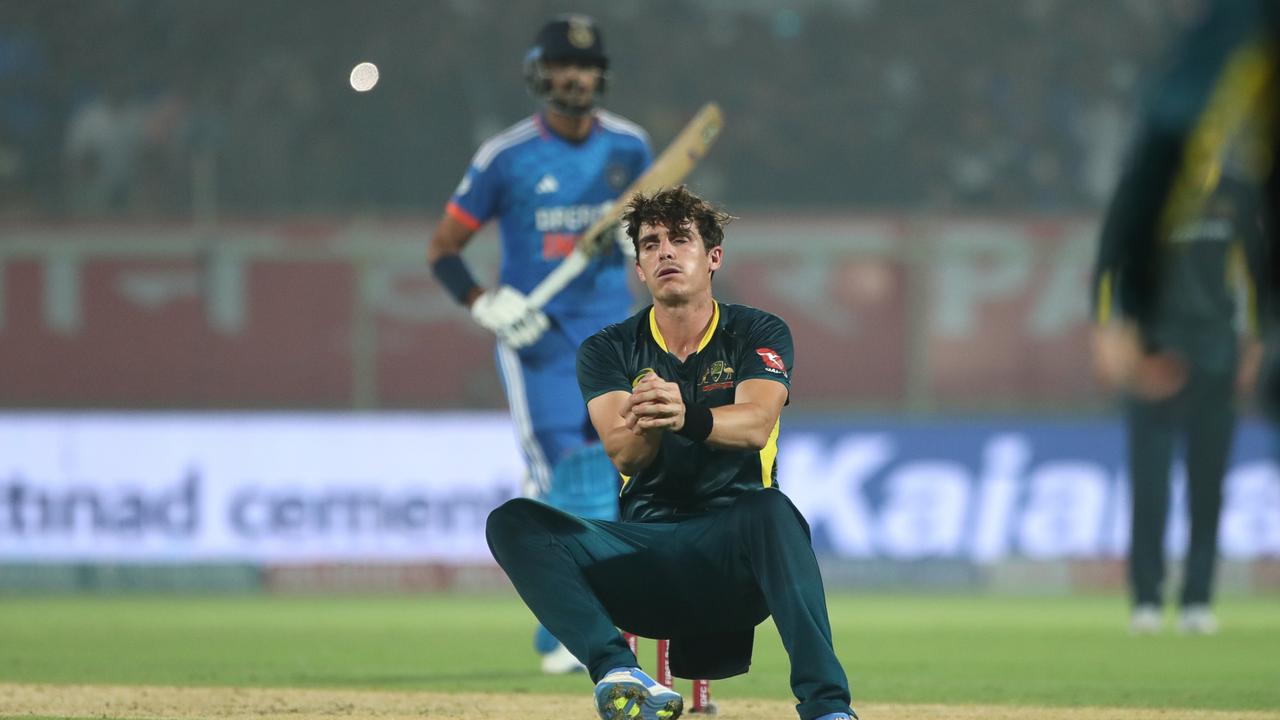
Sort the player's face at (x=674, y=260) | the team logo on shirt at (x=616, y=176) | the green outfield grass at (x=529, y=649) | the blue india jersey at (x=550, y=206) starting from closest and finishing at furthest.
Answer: the player's face at (x=674, y=260)
the green outfield grass at (x=529, y=649)
the blue india jersey at (x=550, y=206)
the team logo on shirt at (x=616, y=176)

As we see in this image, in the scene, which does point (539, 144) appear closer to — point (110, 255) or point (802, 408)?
point (802, 408)

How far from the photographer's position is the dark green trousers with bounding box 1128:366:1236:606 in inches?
361

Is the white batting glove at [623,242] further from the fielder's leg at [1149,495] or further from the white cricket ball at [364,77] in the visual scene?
the white cricket ball at [364,77]

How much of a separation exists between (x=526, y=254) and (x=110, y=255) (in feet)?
30.1

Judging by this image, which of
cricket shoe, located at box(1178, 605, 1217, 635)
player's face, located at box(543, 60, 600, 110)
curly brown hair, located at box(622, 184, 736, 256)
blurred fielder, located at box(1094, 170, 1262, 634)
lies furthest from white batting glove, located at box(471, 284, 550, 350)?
cricket shoe, located at box(1178, 605, 1217, 635)

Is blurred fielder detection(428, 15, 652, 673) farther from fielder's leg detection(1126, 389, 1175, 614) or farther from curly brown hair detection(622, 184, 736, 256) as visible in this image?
fielder's leg detection(1126, 389, 1175, 614)

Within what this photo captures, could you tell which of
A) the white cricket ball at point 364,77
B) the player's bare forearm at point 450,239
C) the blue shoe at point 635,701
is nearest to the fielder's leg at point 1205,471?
the player's bare forearm at point 450,239

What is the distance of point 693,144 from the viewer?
7.73 metres

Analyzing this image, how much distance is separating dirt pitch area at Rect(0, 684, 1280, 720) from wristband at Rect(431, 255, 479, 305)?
74.7 inches

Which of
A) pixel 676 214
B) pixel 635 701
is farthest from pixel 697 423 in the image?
pixel 635 701

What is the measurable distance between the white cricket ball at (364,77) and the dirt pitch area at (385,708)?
36.4ft

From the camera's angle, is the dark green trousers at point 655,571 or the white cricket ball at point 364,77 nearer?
the dark green trousers at point 655,571

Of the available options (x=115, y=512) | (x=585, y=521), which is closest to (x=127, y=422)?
(x=115, y=512)

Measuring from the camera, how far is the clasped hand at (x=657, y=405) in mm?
4207
